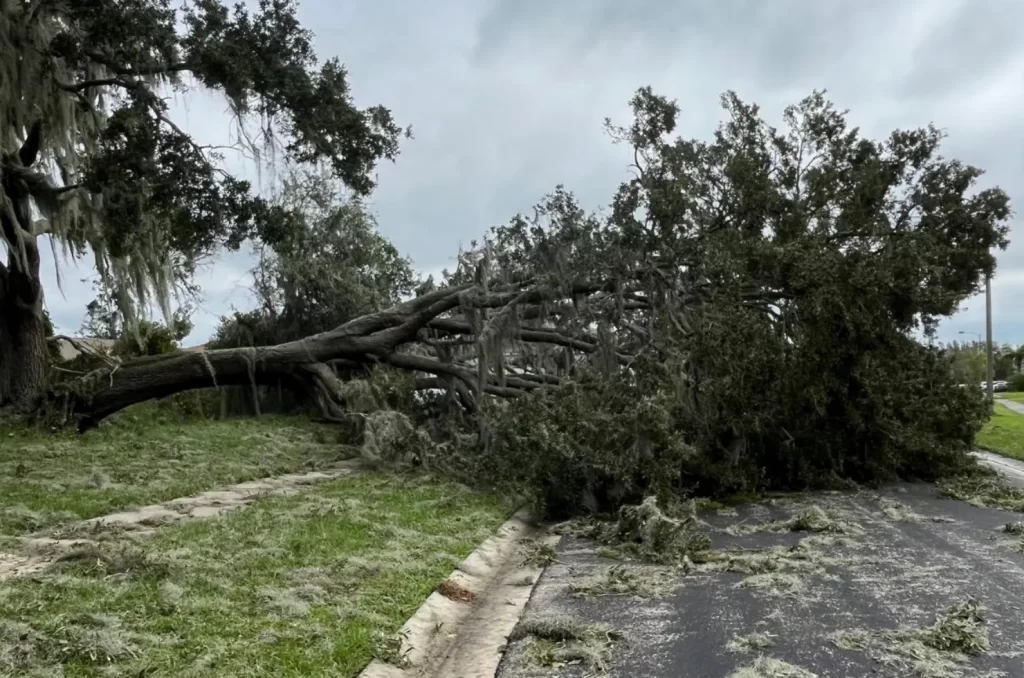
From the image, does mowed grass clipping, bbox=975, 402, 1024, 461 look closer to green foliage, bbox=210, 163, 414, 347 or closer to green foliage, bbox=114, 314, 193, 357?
green foliage, bbox=210, 163, 414, 347

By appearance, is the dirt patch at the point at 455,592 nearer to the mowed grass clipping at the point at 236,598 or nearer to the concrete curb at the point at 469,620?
the concrete curb at the point at 469,620

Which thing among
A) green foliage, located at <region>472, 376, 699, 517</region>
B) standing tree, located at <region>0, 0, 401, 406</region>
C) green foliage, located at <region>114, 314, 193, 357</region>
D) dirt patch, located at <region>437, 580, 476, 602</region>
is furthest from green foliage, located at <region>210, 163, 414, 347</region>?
dirt patch, located at <region>437, 580, 476, 602</region>

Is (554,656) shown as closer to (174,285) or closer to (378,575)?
(378,575)

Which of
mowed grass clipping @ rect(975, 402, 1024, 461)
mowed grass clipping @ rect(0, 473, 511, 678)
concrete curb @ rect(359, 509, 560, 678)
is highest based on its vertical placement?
mowed grass clipping @ rect(0, 473, 511, 678)

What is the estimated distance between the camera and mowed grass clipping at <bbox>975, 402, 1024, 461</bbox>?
18.2 meters

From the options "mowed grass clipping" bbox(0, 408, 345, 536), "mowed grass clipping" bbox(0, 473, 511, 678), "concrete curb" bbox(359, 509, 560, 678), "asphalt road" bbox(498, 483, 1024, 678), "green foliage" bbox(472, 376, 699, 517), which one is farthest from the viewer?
"green foliage" bbox(472, 376, 699, 517)

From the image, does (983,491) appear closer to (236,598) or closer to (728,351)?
(728,351)

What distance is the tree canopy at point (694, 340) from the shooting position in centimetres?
1171

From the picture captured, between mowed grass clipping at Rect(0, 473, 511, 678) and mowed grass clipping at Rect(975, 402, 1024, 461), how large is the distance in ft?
41.9

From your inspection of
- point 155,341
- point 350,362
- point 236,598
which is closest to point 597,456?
point 236,598

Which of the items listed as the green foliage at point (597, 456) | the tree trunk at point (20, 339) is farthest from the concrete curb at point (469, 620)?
the tree trunk at point (20, 339)

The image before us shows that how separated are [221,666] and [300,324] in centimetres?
1935

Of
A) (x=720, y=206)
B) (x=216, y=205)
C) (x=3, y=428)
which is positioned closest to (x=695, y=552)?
(x=216, y=205)

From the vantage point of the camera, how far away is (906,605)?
18.8ft
